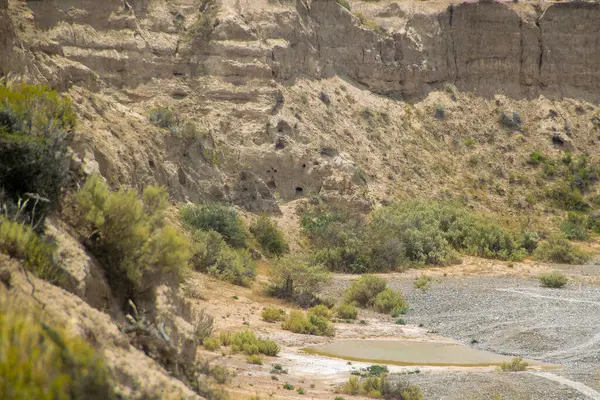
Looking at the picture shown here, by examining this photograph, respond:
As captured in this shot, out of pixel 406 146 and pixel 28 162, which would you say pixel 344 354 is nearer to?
pixel 28 162

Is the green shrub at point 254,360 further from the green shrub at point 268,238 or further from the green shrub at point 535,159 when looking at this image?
the green shrub at point 535,159

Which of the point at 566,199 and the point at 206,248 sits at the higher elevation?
the point at 566,199

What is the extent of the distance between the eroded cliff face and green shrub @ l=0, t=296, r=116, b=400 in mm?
15768

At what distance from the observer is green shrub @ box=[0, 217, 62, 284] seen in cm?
618

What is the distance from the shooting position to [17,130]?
7.48m

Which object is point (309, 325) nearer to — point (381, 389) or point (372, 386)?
point (372, 386)

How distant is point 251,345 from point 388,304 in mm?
8174

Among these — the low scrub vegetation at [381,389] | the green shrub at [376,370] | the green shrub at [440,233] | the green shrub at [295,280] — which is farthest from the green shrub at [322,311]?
the green shrub at [440,233]

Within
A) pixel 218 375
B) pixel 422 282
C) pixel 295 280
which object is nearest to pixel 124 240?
pixel 218 375

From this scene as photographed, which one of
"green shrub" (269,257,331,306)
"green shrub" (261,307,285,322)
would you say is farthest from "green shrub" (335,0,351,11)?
"green shrub" (261,307,285,322)

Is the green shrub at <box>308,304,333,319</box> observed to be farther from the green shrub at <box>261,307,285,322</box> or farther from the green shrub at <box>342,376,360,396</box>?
the green shrub at <box>342,376,360,396</box>

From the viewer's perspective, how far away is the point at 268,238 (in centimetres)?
2752

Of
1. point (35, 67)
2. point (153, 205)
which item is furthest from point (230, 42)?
point (153, 205)

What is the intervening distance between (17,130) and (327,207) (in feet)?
81.3
